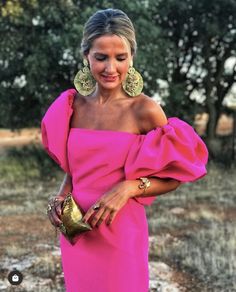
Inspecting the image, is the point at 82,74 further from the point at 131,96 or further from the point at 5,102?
the point at 5,102

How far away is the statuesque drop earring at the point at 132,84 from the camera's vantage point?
174 centimetres

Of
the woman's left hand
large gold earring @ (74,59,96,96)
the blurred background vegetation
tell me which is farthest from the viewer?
the blurred background vegetation

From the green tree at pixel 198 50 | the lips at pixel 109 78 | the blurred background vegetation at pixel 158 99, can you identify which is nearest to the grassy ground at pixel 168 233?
the blurred background vegetation at pixel 158 99

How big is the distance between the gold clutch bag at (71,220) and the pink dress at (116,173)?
0.21 ft

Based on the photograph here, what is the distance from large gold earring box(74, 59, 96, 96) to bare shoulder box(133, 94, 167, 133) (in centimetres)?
22

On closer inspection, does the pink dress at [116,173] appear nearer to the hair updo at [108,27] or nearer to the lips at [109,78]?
the lips at [109,78]

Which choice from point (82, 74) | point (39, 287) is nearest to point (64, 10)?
point (39, 287)

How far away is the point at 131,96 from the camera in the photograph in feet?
5.70

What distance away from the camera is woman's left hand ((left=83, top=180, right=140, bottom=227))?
1560 mm

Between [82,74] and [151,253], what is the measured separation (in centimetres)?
351

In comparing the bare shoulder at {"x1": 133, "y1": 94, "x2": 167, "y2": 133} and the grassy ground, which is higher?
the bare shoulder at {"x1": 133, "y1": 94, "x2": 167, "y2": 133}

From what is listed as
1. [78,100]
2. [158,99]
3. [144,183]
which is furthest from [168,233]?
[158,99]

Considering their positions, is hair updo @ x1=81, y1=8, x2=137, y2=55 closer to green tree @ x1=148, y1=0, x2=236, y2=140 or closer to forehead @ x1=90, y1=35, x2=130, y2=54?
forehead @ x1=90, y1=35, x2=130, y2=54

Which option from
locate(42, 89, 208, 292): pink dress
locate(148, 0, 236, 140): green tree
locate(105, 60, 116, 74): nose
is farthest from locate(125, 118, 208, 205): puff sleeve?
locate(148, 0, 236, 140): green tree
